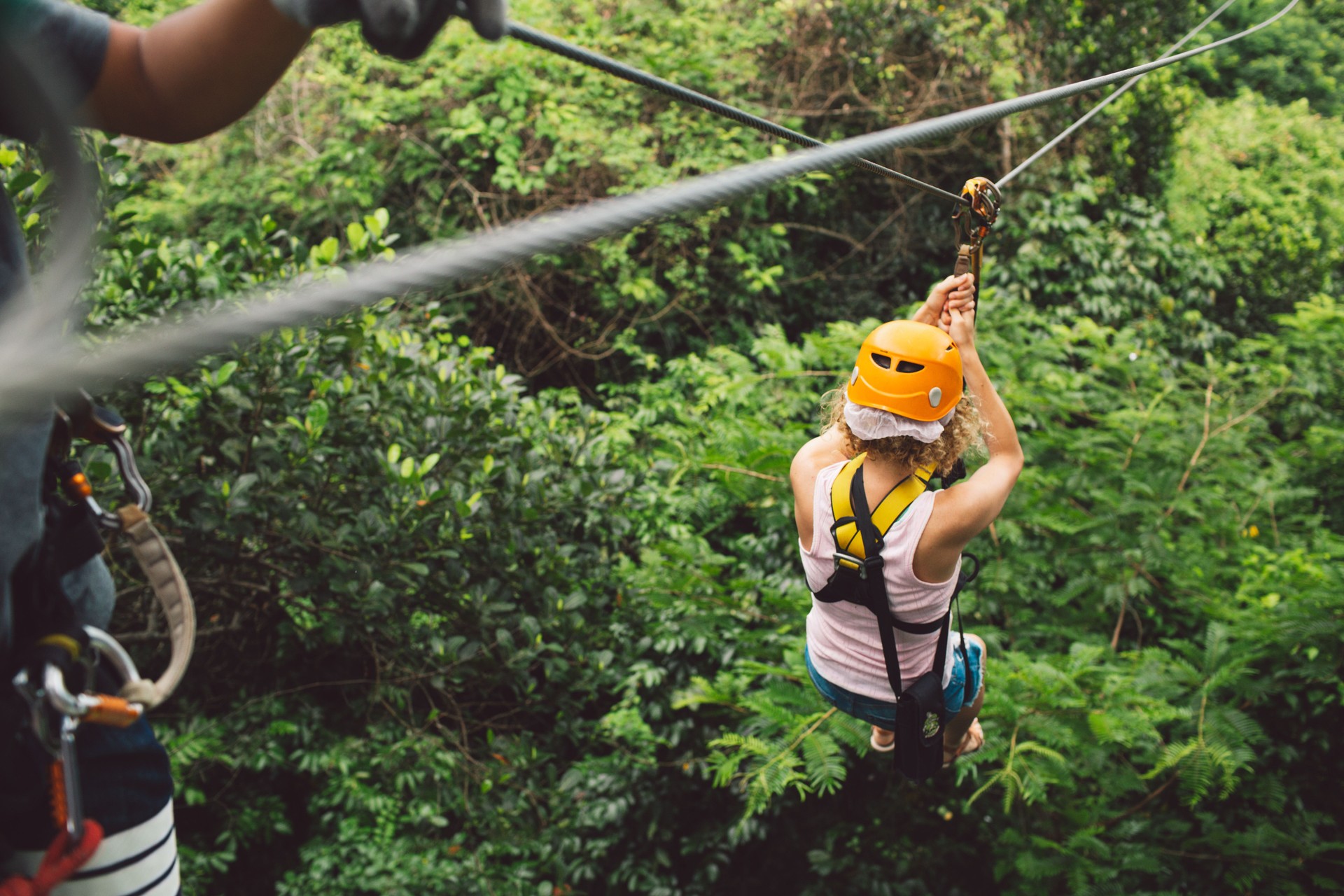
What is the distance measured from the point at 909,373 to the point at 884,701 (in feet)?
2.78

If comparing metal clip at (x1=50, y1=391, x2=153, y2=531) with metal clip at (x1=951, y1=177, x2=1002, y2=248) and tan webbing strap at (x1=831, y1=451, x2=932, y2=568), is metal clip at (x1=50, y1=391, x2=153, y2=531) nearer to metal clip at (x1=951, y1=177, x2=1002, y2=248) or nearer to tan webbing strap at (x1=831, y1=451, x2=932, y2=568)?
tan webbing strap at (x1=831, y1=451, x2=932, y2=568)

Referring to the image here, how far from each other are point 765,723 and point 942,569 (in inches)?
54.9

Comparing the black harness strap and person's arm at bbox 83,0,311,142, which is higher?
person's arm at bbox 83,0,311,142

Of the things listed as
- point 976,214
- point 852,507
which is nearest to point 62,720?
point 852,507

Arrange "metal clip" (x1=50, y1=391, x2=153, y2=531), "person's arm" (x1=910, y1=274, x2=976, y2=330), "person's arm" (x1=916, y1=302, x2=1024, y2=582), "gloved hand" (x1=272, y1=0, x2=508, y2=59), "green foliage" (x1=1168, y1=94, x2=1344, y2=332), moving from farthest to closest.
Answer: "green foliage" (x1=1168, y1=94, x2=1344, y2=332)
"person's arm" (x1=910, y1=274, x2=976, y2=330)
"person's arm" (x1=916, y1=302, x2=1024, y2=582)
"metal clip" (x1=50, y1=391, x2=153, y2=531)
"gloved hand" (x1=272, y1=0, x2=508, y2=59)

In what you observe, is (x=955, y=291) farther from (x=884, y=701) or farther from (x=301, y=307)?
(x=301, y=307)

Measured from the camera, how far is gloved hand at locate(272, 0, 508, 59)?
91cm

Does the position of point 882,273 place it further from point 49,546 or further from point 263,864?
point 49,546

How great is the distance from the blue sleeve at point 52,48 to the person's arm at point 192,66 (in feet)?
0.05

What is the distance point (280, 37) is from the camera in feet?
3.36

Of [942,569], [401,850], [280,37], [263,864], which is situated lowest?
[263,864]

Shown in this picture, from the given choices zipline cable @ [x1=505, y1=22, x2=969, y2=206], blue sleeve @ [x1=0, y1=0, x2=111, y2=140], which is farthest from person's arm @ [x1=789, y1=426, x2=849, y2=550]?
blue sleeve @ [x1=0, y1=0, x2=111, y2=140]

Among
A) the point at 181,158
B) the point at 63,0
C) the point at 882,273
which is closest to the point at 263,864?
the point at 63,0

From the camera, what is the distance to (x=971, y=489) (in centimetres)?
198
